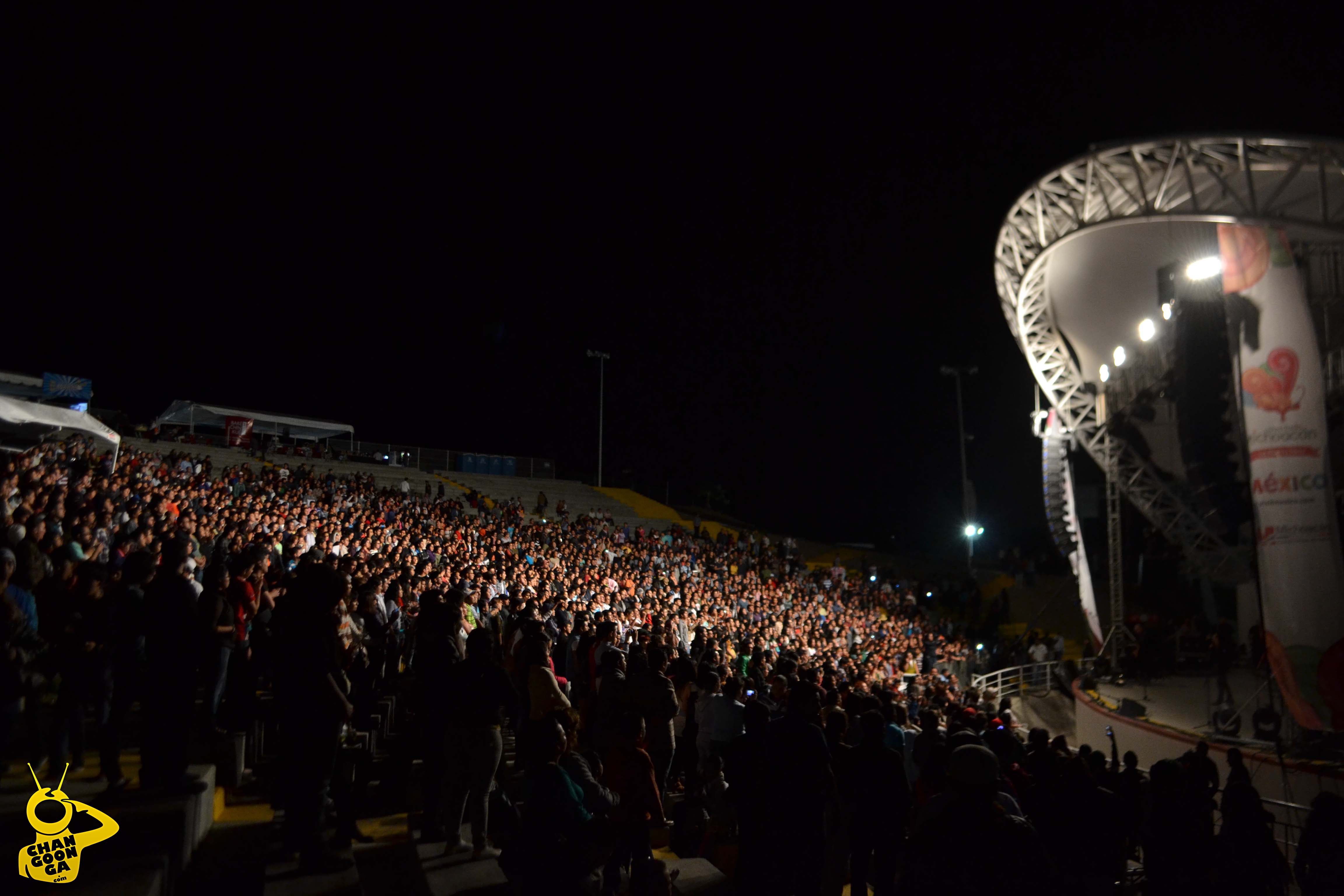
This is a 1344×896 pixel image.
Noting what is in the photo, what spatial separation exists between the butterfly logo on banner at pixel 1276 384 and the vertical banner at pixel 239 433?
2708cm

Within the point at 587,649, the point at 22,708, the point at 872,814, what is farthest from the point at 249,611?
the point at 872,814

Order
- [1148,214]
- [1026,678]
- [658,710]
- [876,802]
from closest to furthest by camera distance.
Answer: [876,802], [658,710], [1148,214], [1026,678]

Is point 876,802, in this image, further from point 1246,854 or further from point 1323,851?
point 1323,851

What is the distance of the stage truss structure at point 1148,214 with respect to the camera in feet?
46.8

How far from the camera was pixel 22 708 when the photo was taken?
4.29 metres

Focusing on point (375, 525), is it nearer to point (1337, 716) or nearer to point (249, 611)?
point (249, 611)

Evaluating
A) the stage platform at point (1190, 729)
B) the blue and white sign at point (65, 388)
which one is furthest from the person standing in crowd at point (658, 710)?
the blue and white sign at point (65, 388)

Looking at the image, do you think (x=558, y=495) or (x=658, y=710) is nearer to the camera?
(x=658, y=710)

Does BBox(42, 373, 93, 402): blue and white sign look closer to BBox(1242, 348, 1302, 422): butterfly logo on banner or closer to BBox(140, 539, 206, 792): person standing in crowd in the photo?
BBox(140, 539, 206, 792): person standing in crowd

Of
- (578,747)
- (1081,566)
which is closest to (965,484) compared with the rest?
(1081,566)

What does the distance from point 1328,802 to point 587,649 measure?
5.62 metres

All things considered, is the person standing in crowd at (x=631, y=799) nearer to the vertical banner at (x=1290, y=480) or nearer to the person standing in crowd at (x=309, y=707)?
the person standing in crowd at (x=309, y=707)

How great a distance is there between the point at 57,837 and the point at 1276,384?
16723mm

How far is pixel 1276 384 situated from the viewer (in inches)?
527
